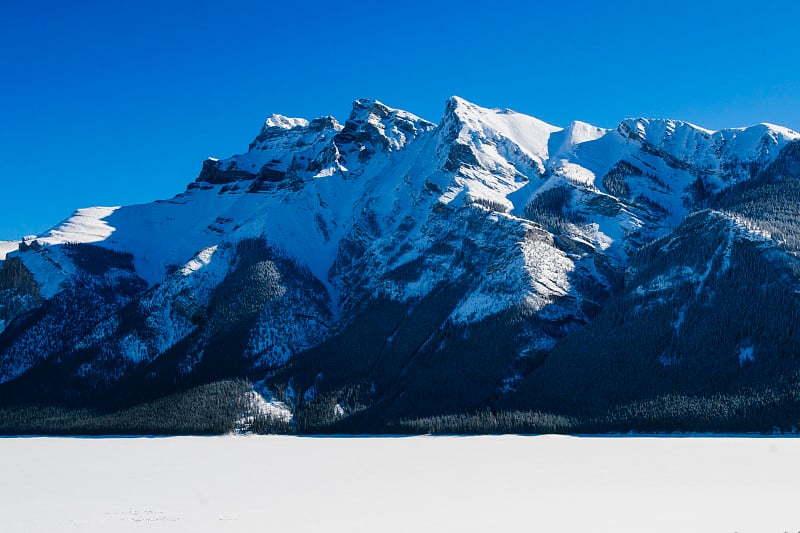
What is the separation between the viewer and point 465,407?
575ft

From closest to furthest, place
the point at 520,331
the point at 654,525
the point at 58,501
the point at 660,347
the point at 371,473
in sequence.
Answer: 1. the point at 654,525
2. the point at 58,501
3. the point at 371,473
4. the point at 660,347
5. the point at 520,331

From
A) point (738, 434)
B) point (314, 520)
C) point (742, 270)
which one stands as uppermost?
point (742, 270)

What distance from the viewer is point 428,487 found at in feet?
288

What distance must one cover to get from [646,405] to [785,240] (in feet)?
175

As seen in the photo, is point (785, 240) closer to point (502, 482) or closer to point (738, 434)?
point (738, 434)

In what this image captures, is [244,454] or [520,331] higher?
[520,331]

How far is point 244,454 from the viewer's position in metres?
139

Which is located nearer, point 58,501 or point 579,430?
point 58,501

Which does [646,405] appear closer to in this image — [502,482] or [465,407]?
[465,407]

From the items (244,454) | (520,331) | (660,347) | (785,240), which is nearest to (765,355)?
(660,347)

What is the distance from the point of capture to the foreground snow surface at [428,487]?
66.5 metres

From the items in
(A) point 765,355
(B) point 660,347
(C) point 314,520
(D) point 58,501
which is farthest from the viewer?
(B) point 660,347

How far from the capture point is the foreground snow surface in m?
66.5

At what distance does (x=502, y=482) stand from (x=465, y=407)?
86036 millimetres
